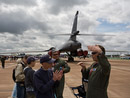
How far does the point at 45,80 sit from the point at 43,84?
3.5 inches

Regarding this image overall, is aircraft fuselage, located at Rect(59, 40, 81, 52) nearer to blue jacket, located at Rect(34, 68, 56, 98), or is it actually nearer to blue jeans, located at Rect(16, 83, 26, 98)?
blue jeans, located at Rect(16, 83, 26, 98)

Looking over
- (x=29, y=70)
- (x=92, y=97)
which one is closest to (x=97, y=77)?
(x=92, y=97)

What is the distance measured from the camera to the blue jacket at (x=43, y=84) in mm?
2406

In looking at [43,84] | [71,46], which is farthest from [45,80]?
[71,46]

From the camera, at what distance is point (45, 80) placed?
2535 millimetres

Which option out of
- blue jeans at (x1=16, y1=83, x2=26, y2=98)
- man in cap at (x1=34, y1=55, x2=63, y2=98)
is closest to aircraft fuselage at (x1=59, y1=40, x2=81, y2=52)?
blue jeans at (x1=16, y1=83, x2=26, y2=98)

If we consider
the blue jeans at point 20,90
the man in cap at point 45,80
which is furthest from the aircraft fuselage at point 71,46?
the man in cap at point 45,80

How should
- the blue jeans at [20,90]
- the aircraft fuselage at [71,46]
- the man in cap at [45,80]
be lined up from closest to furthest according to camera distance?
1. the man in cap at [45,80]
2. the blue jeans at [20,90]
3. the aircraft fuselage at [71,46]

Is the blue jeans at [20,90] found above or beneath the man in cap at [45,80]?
beneath

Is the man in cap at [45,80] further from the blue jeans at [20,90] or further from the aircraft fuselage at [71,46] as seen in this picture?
the aircraft fuselage at [71,46]

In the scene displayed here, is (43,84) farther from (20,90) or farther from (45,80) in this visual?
(20,90)

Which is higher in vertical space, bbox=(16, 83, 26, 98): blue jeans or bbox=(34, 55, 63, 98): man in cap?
bbox=(34, 55, 63, 98): man in cap

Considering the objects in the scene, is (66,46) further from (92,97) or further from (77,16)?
(92,97)

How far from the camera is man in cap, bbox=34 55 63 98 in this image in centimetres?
240
